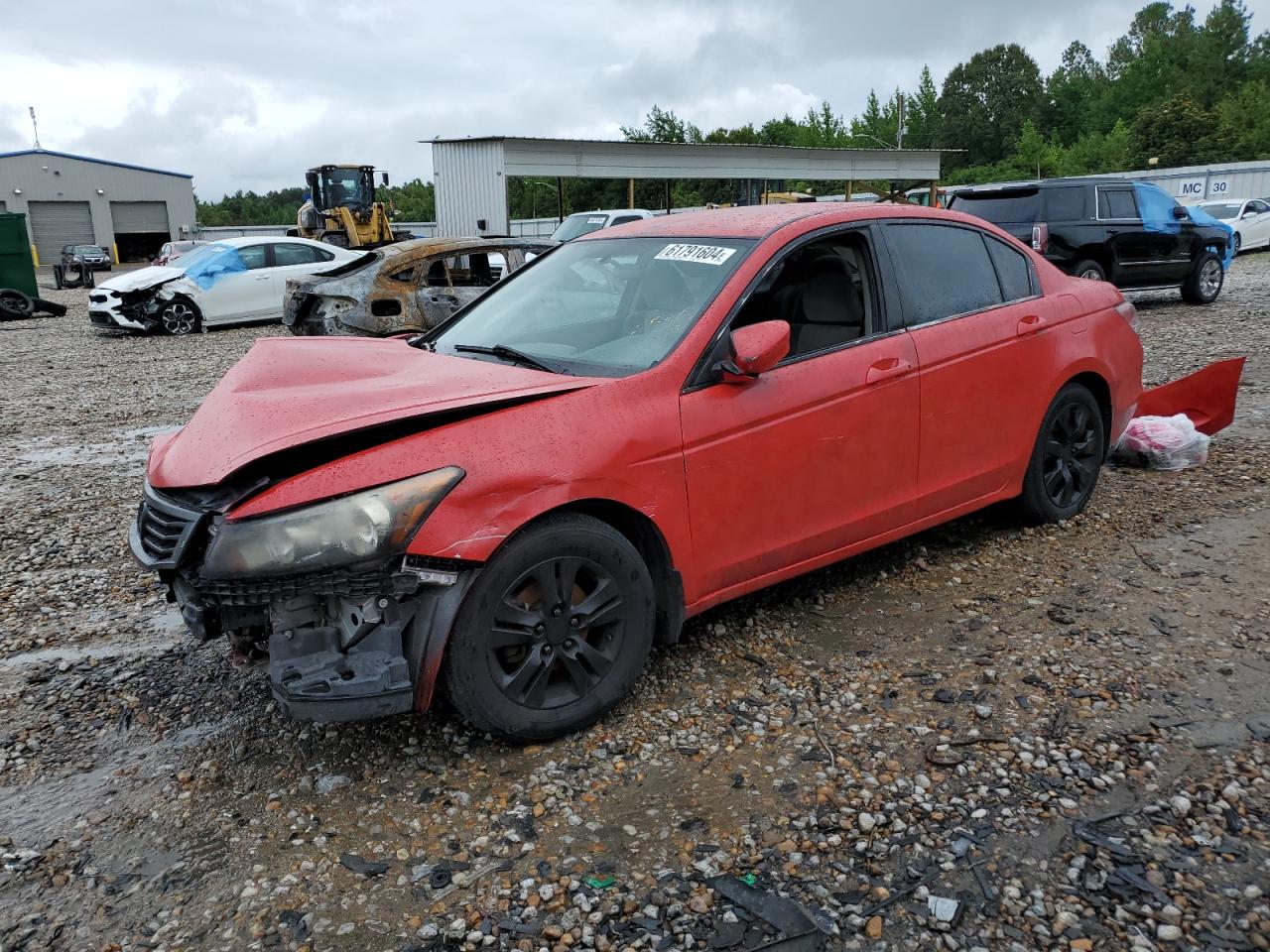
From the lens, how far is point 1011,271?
4.81 m

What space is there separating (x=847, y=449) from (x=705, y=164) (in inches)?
1139

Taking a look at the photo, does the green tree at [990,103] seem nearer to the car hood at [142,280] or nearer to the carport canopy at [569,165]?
the carport canopy at [569,165]

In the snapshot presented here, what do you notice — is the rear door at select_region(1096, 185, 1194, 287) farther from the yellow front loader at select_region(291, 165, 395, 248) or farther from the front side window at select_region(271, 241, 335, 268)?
the yellow front loader at select_region(291, 165, 395, 248)

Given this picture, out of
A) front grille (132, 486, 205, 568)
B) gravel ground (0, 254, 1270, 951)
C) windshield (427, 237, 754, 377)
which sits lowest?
gravel ground (0, 254, 1270, 951)

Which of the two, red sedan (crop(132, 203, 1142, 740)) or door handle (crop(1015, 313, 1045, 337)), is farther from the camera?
door handle (crop(1015, 313, 1045, 337))

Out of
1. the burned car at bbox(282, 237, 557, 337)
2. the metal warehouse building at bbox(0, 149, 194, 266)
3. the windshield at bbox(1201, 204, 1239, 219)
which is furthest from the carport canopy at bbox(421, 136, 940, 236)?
the metal warehouse building at bbox(0, 149, 194, 266)

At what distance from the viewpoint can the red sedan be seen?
290 centimetres

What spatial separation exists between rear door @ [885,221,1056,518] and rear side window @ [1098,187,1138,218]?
10.1m

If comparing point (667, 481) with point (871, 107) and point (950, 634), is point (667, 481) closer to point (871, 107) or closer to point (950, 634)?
point (950, 634)

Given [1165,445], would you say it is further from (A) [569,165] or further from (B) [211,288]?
(A) [569,165]

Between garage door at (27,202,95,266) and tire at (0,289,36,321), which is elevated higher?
garage door at (27,202,95,266)

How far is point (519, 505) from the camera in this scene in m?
3.04

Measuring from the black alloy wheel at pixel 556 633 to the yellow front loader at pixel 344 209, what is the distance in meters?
26.5

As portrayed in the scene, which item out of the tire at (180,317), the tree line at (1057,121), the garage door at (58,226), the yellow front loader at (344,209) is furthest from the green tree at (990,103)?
the tire at (180,317)
